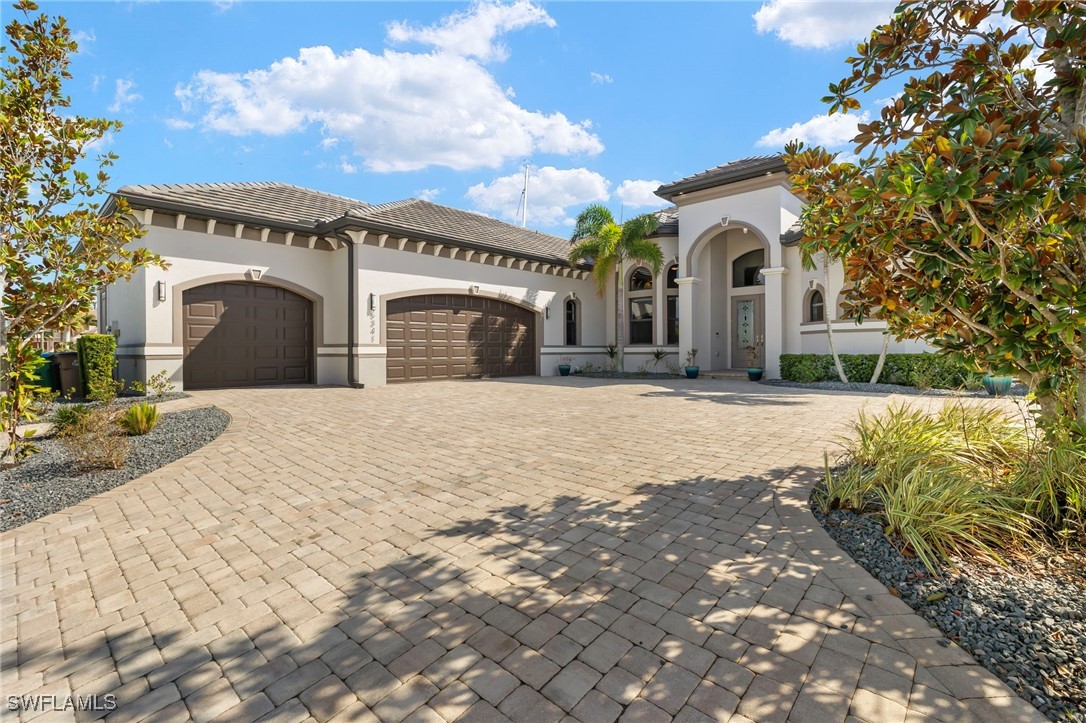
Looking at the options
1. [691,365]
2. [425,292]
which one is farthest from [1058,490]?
[425,292]

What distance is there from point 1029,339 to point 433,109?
13.0 metres

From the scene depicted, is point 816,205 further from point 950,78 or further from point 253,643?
point 253,643

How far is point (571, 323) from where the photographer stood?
2056cm

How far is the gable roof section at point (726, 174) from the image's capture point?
15438mm

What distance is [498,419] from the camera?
8.59 metres

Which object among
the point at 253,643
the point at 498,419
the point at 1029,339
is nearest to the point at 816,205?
the point at 1029,339

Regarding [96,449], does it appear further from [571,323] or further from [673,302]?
[673,302]

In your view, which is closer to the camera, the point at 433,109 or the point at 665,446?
the point at 665,446

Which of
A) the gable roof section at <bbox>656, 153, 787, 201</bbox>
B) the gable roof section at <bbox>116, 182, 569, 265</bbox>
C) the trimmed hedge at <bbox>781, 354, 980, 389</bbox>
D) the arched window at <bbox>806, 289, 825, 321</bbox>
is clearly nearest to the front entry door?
the arched window at <bbox>806, 289, 825, 321</bbox>

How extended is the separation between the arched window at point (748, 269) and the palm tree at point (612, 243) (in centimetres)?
297

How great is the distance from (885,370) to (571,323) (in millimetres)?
10961

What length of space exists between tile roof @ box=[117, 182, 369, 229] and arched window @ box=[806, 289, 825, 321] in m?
→ 15.2

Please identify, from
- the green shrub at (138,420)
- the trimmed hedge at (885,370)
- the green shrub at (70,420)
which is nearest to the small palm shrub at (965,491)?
the green shrub at (70,420)

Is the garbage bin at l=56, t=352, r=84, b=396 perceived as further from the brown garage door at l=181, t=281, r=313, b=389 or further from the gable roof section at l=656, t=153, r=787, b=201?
the gable roof section at l=656, t=153, r=787, b=201
